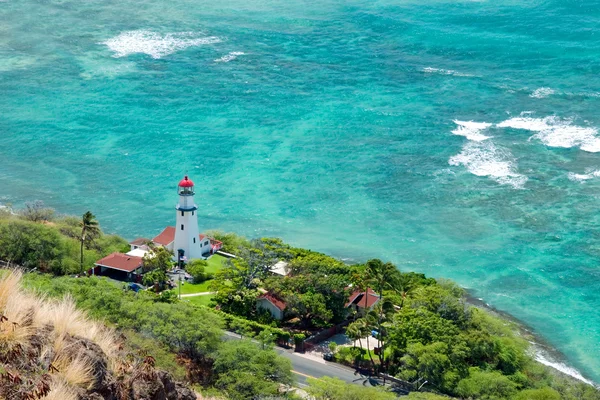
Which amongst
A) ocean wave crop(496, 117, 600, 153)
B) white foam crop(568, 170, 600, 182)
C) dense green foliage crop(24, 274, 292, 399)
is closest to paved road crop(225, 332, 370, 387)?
dense green foliage crop(24, 274, 292, 399)

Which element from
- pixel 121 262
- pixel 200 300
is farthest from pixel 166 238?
pixel 200 300

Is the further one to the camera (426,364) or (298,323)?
(298,323)

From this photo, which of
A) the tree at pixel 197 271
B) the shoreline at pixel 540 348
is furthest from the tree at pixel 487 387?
the tree at pixel 197 271

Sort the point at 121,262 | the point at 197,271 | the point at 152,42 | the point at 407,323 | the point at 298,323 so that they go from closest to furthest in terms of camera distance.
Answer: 1. the point at 407,323
2. the point at 298,323
3. the point at 197,271
4. the point at 121,262
5. the point at 152,42

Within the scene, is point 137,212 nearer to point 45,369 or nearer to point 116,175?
point 116,175

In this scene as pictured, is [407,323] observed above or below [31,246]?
above

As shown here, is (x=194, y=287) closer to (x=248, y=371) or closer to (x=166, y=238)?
(x=166, y=238)

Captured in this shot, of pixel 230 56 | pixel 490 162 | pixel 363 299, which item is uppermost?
pixel 363 299
